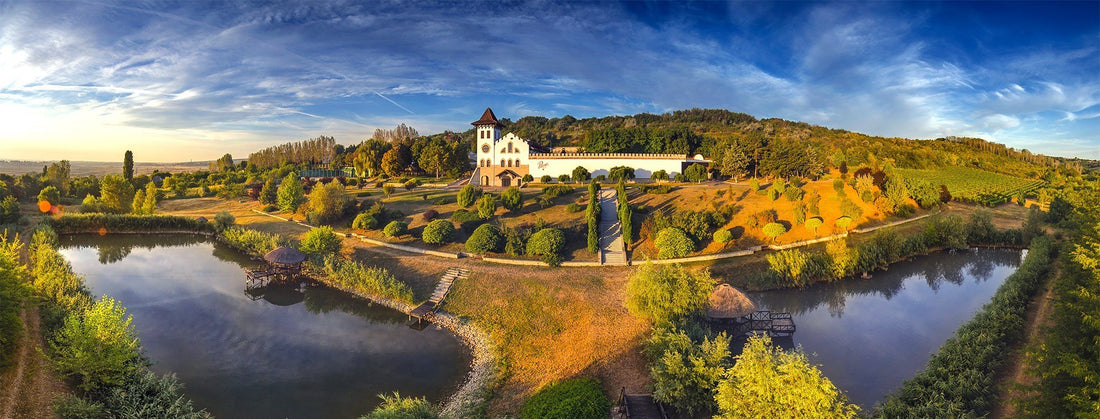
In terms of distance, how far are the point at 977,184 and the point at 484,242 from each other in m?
75.7

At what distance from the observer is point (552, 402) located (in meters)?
15.2

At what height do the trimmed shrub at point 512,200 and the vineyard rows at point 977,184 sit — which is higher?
the vineyard rows at point 977,184

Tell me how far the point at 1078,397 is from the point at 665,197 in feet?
118

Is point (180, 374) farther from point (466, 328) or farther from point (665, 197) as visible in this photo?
point (665, 197)

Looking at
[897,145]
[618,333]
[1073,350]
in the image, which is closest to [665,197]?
[618,333]

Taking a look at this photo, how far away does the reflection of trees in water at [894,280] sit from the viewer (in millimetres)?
26953

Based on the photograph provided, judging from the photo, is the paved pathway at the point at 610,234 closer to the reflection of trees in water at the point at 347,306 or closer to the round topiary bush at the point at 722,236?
the round topiary bush at the point at 722,236

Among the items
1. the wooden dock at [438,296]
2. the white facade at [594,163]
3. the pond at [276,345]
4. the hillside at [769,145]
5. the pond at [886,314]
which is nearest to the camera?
the pond at [276,345]

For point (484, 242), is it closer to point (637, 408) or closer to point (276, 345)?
point (276, 345)

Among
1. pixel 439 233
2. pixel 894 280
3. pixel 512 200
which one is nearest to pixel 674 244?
pixel 894 280

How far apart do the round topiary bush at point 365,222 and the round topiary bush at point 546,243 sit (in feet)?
50.0

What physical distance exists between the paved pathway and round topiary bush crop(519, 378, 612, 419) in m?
17.1

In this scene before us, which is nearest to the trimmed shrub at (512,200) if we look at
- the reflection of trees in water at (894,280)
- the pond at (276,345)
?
the pond at (276,345)

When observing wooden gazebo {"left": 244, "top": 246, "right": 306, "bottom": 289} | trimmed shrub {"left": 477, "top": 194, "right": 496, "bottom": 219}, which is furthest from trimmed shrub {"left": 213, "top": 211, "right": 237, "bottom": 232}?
trimmed shrub {"left": 477, "top": 194, "right": 496, "bottom": 219}
